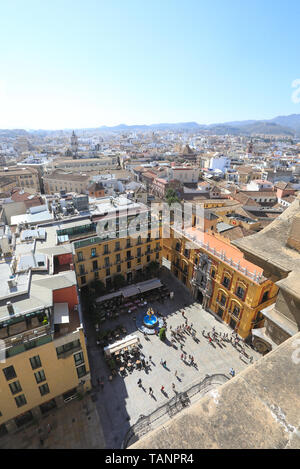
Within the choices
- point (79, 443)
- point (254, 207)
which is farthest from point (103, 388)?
point (254, 207)

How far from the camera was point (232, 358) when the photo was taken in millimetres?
28453

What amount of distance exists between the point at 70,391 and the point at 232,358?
18.7m

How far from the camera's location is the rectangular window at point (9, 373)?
18116 mm

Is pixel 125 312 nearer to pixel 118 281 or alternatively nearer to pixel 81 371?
pixel 118 281

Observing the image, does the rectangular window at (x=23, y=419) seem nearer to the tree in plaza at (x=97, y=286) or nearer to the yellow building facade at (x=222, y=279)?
the tree in plaza at (x=97, y=286)

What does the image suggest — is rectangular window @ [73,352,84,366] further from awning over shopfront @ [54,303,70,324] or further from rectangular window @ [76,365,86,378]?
awning over shopfront @ [54,303,70,324]

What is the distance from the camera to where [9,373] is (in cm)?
1839

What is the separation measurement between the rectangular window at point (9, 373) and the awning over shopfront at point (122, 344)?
1064 centimetres

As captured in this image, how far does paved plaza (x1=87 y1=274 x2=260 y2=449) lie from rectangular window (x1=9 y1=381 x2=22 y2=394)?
7964 mm

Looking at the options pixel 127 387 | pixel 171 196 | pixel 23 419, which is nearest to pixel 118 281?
pixel 127 387

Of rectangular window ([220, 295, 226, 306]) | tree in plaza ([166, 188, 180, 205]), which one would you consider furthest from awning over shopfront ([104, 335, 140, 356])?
tree in plaza ([166, 188, 180, 205])

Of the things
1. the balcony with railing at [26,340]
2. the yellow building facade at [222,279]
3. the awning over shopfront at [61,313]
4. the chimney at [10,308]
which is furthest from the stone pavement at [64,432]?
the yellow building facade at [222,279]

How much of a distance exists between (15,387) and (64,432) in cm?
658

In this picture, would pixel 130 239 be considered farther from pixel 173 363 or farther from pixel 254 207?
pixel 254 207
